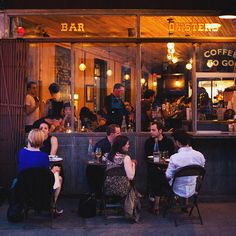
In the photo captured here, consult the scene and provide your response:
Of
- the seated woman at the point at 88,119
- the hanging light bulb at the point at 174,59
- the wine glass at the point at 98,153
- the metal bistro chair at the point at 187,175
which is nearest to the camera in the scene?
the metal bistro chair at the point at 187,175

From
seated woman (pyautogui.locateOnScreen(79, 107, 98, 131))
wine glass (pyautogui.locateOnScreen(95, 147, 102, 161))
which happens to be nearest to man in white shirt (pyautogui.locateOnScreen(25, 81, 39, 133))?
seated woman (pyautogui.locateOnScreen(79, 107, 98, 131))

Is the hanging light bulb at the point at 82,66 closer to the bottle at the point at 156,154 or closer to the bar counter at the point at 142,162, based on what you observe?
the bar counter at the point at 142,162

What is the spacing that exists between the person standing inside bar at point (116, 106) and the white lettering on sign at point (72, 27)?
126cm

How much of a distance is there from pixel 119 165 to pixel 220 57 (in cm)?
375

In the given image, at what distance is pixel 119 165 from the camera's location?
27.0ft

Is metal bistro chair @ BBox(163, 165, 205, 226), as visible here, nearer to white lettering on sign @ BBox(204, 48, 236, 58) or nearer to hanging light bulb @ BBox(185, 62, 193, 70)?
hanging light bulb @ BBox(185, 62, 193, 70)

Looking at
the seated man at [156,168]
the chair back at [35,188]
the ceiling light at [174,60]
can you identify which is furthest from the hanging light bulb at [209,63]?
the chair back at [35,188]

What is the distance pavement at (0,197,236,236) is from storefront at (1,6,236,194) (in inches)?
67.6

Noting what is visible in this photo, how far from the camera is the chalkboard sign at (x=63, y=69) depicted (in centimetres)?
1062

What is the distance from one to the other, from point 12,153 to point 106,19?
2.99 m

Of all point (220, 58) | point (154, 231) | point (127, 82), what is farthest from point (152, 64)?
point (154, 231)

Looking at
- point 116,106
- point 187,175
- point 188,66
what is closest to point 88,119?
point 116,106

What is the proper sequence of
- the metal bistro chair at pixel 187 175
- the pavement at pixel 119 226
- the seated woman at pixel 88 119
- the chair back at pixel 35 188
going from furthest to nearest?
1. the seated woman at pixel 88 119
2. the metal bistro chair at pixel 187 175
3. the pavement at pixel 119 226
4. the chair back at pixel 35 188

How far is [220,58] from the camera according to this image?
10.9 m
